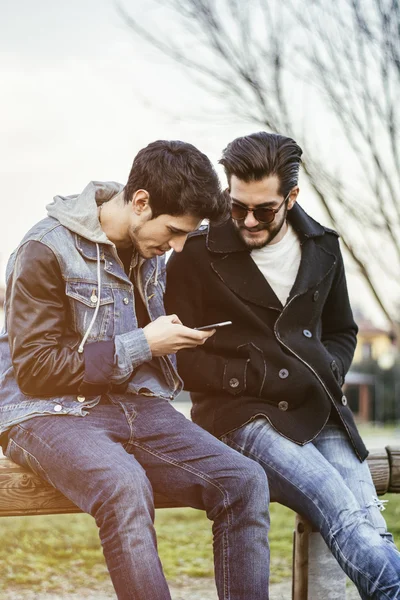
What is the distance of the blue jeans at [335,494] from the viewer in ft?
9.52

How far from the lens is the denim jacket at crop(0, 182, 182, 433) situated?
→ 2984mm

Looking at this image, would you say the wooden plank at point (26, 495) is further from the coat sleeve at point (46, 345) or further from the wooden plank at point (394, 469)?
the wooden plank at point (394, 469)

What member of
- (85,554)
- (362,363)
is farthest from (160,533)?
(362,363)

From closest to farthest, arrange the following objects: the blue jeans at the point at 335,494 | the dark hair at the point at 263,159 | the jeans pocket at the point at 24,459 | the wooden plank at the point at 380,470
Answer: the blue jeans at the point at 335,494, the jeans pocket at the point at 24,459, the dark hair at the point at 263,159, the wooden plank at the point at 380,470

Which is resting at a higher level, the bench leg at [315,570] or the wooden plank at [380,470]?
the wooden plank at [380,470]

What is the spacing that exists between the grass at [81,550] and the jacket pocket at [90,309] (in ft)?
6.51

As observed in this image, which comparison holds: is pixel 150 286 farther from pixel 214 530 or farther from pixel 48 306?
pixel 214 530

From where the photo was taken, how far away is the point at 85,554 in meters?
5.18

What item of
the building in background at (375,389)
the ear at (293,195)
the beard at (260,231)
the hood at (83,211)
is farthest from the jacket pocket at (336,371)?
the building in background at (375,389)

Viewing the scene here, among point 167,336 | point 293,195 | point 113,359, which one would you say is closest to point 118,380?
point 113,359

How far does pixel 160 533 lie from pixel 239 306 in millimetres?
2924

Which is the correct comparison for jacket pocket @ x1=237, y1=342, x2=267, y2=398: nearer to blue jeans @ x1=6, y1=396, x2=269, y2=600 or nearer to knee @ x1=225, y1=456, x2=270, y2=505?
blue jeans @ x1=6, y1=396, x2=269, y2=600

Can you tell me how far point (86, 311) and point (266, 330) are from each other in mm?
824

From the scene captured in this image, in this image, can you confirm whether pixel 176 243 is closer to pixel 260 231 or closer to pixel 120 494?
pixel 260 231
